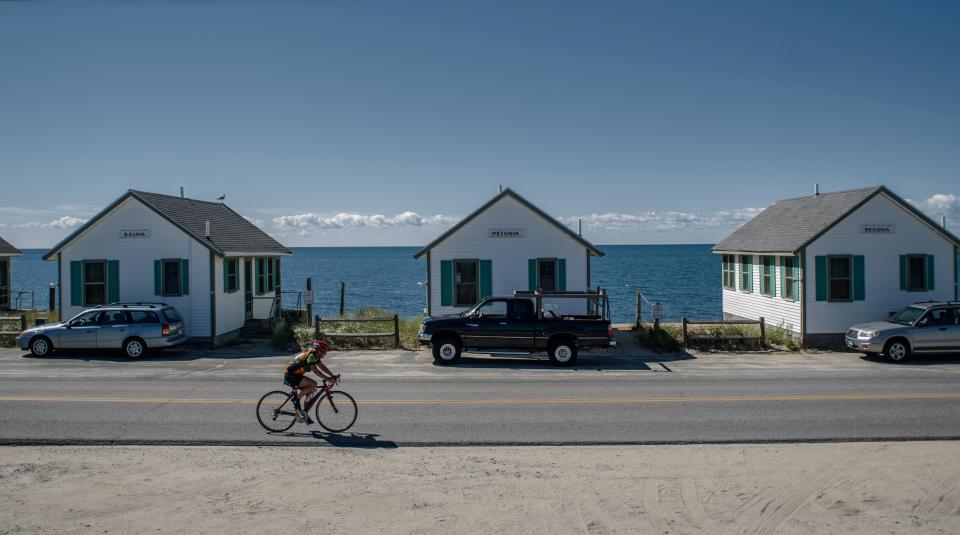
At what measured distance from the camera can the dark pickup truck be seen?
2091 centimetres

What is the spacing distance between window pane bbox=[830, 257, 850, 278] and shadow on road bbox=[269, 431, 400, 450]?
1862 centimetres

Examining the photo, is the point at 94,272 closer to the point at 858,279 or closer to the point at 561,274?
the point at 561,274

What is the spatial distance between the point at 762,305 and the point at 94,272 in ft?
80.2

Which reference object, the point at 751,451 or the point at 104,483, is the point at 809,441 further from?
the point at 104,483

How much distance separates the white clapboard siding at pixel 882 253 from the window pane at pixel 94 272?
24.2m

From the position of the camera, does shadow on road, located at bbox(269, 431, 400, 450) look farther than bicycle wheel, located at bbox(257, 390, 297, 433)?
No

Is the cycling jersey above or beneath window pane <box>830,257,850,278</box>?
beneath

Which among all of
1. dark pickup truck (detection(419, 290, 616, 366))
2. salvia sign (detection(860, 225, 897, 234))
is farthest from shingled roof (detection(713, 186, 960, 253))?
dark pickup truck (detection(419, 290, 616, 366))

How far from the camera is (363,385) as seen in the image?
58.0ft

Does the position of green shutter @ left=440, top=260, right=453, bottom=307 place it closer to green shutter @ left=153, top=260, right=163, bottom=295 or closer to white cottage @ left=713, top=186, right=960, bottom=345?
green shutter @ left=153, top=260, right=163, bottom=295

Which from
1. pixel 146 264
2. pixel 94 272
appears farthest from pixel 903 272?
pixel 94 272

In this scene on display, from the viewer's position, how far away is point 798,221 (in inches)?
1072

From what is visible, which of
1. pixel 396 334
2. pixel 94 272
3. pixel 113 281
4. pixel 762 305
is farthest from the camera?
pixel 762 305

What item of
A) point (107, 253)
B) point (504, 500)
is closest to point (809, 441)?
point (504, 500)
